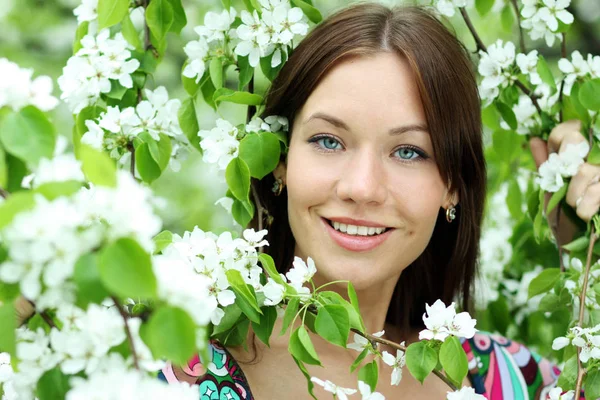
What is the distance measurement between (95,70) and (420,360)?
78 centimetres

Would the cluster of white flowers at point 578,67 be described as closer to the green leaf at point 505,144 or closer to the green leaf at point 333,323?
the green leaf at point 505,144

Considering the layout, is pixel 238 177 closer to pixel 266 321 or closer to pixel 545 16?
pixel 266 321

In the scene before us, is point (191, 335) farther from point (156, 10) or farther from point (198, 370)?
point (156, 10)

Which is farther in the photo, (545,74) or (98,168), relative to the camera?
(545,74)

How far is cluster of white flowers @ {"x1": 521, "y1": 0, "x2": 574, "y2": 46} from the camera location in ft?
5.62

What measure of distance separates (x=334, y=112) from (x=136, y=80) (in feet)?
1.31

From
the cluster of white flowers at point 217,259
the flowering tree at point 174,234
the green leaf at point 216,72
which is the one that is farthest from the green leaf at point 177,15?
the cluster of white flowers at point 217,259

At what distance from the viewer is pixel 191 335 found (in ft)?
2.31

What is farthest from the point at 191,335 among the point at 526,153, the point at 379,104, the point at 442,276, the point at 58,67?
the point at 58,67

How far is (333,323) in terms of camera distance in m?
1.17

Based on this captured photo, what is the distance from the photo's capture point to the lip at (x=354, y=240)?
5.12ft

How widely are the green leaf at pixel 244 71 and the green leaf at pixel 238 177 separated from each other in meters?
0.19

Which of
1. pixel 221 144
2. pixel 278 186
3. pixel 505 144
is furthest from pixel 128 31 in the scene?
pixel 505 144

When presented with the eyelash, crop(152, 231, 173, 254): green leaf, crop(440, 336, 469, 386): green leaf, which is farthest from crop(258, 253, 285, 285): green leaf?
the eyelash
